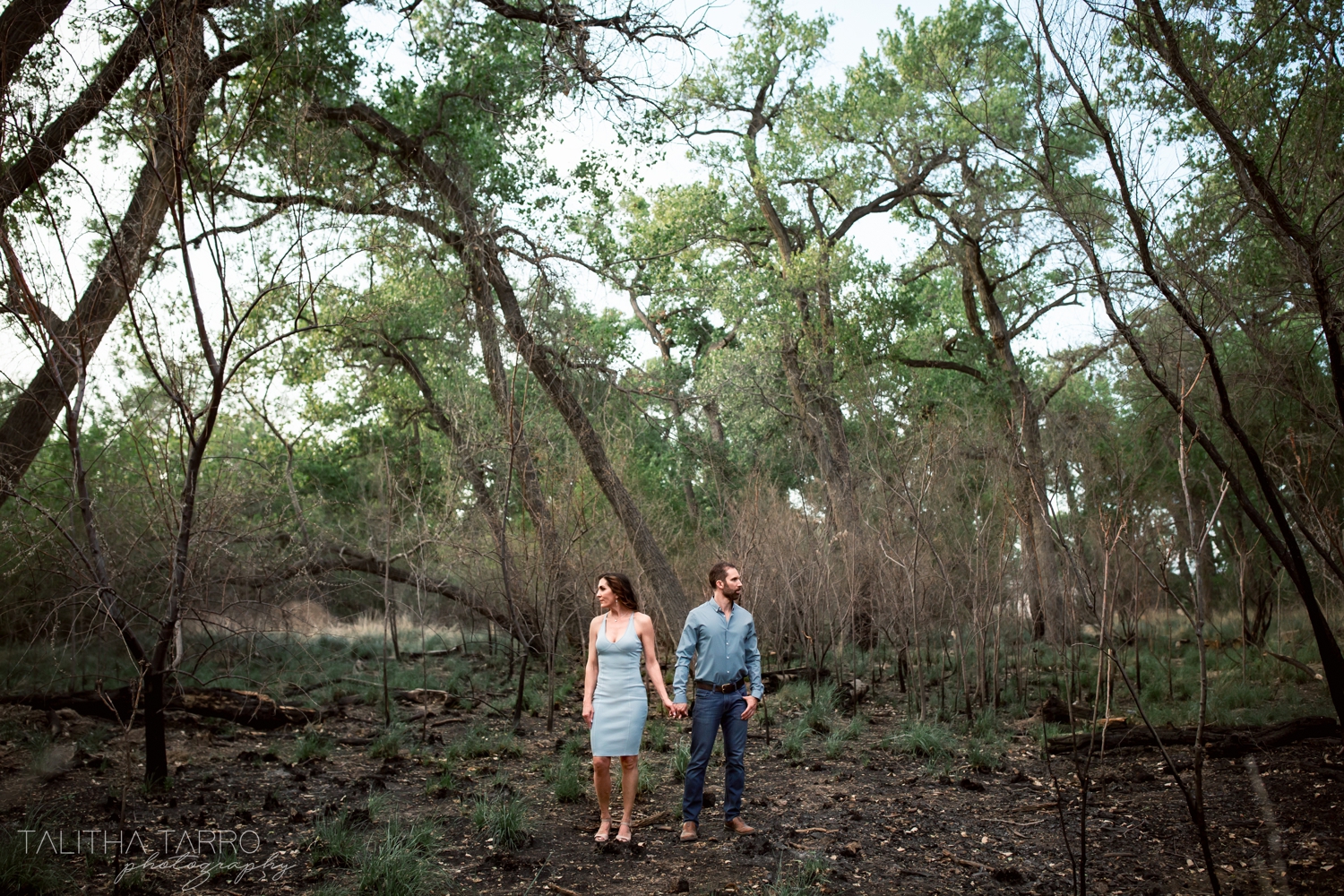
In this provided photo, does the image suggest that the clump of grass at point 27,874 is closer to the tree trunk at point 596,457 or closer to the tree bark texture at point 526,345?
the tree bark texture at point 526,345

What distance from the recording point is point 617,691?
16.9 ft

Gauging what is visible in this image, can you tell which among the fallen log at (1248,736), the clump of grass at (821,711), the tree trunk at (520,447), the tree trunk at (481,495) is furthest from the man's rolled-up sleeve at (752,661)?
the clump of grass at (821,711)

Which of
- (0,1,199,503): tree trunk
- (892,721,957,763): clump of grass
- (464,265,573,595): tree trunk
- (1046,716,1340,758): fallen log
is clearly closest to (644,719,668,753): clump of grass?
(464,265,573,595): tree trunk

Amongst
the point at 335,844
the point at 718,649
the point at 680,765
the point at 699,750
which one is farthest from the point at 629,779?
the point at 680,765

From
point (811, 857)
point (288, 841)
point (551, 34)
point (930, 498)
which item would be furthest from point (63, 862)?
point (930, 498)

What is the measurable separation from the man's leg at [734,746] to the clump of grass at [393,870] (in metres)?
1.78

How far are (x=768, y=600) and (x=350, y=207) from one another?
323 inches

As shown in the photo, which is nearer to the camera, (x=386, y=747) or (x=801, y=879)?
(x=801, y=879)

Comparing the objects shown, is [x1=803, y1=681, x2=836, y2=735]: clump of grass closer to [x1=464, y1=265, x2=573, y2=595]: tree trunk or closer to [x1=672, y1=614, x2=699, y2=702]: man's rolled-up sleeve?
[x1=464, y1=265, x2=573, y2=595]: tree trunk

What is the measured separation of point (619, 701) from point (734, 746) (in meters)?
0.76

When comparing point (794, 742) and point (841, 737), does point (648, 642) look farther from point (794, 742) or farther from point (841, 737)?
point (841, 737)

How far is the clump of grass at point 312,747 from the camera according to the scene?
23.6 ft

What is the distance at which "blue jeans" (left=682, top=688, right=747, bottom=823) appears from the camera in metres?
5.23

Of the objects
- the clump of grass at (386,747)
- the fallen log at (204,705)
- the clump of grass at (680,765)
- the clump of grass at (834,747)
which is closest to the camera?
the clump of grass at (680,765)
